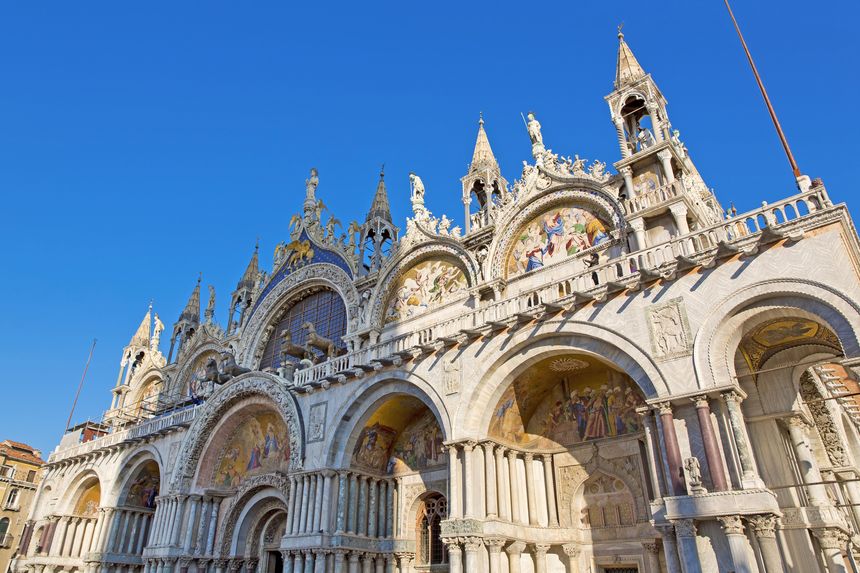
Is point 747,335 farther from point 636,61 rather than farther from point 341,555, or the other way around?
point 341,555

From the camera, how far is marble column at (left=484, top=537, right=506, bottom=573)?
12.3m

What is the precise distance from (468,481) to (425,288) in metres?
7.69

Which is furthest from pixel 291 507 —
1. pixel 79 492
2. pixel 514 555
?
pixel 79 492

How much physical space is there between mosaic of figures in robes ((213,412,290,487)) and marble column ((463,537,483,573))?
8.95 meters

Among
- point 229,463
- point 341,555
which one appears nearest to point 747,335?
point 341,555

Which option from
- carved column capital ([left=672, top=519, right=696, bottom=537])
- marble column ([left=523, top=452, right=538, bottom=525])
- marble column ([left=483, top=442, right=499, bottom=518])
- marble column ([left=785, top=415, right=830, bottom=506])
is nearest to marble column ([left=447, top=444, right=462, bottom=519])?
marble column ([left=483, top=442, right=499, bottom=518])

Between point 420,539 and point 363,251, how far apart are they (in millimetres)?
10369

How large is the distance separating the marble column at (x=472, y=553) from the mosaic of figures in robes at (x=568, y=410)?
240cm

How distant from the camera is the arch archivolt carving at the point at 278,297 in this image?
885 inches

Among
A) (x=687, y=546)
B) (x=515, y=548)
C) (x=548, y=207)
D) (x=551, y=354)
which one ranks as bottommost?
(x=687, y=546)

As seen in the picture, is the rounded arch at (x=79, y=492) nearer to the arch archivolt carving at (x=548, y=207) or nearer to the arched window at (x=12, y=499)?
the arched window at (x=12, y=499)

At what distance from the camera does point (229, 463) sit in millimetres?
21250

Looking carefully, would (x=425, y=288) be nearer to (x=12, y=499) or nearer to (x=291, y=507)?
(x=291, y=507)

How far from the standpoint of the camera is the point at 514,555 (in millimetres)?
12742
